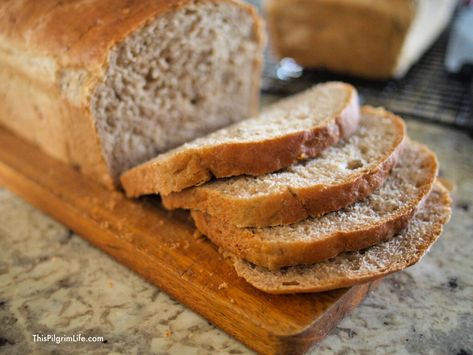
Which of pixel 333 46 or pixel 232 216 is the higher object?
pixel 232 216

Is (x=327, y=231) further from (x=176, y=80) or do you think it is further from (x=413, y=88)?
(x=413, y=88)

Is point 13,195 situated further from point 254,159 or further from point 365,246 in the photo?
point 365,246

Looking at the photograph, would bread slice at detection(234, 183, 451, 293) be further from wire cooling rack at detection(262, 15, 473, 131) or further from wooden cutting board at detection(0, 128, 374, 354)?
wire cooling rack at detection(262, 15, 473, 131)

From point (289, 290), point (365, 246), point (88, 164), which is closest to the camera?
point (289, 290)

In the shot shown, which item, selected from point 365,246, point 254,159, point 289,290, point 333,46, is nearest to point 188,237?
point 254,159

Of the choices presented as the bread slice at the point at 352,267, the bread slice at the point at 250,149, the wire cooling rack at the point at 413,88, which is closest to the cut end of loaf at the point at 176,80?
the bread slice at the point at 250,149

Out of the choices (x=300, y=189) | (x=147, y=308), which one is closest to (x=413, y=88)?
(x=300, y=189)

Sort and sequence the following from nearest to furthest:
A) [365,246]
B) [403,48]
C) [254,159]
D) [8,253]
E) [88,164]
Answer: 1. [365,246]
2. [254,159]
3. [8,253]
4. [88,164]
5. [403,48]

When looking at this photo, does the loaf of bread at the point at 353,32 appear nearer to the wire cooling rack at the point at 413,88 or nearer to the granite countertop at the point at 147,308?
the wire cooling rack at the point at 413,88
